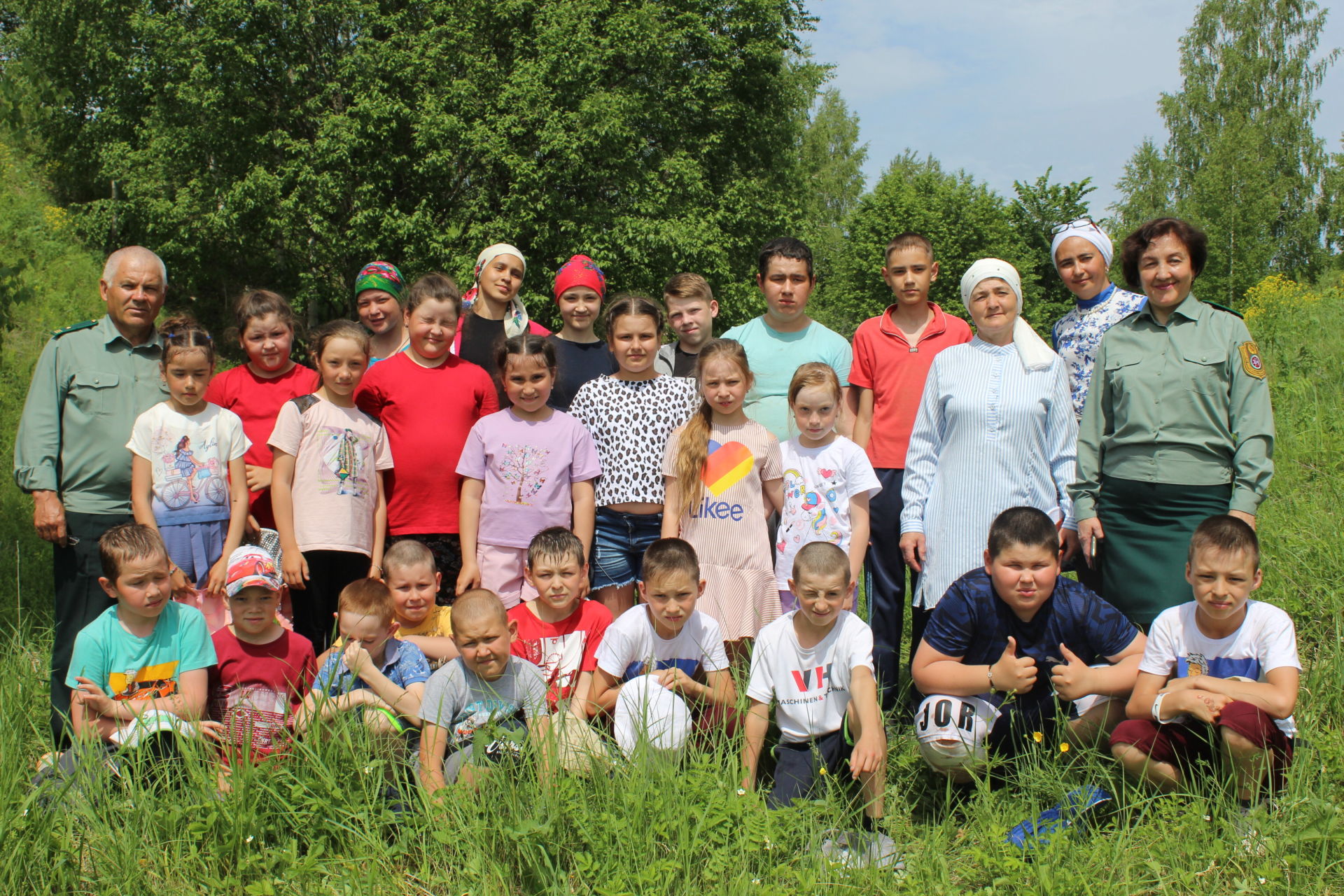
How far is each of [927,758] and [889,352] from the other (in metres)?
2.01

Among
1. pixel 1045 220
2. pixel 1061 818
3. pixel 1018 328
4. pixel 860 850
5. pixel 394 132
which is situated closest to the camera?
pixel 860 850

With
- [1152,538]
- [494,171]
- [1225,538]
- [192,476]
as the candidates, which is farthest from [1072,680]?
[494,171]

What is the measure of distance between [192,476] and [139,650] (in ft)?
2.85

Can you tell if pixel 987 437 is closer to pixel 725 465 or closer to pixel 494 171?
pixel 725 465

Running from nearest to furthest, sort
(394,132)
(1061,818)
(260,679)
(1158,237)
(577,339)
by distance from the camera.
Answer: (1061,818) < (260,679) < (1158,237) < (577,339) < (394,132)

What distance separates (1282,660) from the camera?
3.07 metres

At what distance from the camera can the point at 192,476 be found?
3998mm

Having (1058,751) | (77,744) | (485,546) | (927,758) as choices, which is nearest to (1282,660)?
(1058,751)

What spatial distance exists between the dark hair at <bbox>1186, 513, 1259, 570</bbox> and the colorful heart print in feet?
5.76

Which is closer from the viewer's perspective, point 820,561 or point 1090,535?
point 820,561

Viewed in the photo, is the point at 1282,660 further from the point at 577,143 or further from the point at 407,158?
the point at 407,158

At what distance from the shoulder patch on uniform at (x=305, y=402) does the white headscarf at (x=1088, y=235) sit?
3.61 meters

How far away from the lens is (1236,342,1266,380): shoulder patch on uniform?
11.9ft

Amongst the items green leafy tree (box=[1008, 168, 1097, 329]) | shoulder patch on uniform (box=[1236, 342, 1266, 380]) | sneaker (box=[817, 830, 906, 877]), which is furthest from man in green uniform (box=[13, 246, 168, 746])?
green leafy tree (box=[1008, 168, 1097, 329])
